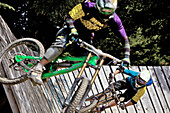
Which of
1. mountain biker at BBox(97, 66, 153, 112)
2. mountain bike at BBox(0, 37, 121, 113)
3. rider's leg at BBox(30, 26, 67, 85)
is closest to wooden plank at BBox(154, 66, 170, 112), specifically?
mountain biker at BBox(97, 66, 153, 112)

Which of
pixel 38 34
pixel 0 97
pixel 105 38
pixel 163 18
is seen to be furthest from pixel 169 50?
pixel 0 97

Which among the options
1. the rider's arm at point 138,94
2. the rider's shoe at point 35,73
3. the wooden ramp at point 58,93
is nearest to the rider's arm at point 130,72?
the rider's arm at point 138,94

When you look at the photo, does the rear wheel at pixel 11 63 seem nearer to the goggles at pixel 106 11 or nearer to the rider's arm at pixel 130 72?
the goggles at pixel 106 11

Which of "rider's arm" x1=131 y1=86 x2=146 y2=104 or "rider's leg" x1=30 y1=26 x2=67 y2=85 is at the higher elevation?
"rider's leg" x1=30 y1=26 x2=67 y2=85

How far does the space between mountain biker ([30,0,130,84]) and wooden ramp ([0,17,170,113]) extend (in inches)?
25.6

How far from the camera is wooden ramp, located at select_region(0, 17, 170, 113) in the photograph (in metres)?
3.70

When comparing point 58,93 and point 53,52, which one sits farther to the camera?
point 58,93

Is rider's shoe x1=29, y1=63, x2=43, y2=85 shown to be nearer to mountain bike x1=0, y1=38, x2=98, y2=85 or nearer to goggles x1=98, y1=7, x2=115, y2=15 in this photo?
mountain bike x1=0, y1=38, x2=98, y2=85

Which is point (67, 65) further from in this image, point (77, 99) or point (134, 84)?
point (134, 84)

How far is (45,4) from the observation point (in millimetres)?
14992

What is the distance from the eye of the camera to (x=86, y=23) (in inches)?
127

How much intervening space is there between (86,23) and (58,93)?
322 cm

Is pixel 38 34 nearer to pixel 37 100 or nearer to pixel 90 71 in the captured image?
pixel 90 71

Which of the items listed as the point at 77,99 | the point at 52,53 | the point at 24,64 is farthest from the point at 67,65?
the point at 77,99
